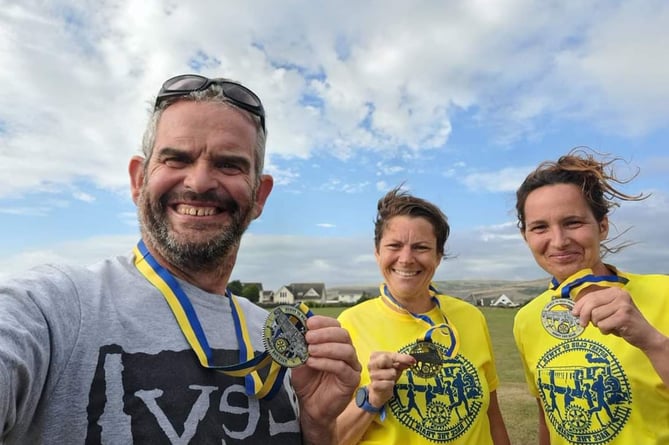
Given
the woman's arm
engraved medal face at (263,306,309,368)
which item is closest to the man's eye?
engraved medal face at (263,306,309,368)

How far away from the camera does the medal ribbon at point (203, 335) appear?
76.5 inches

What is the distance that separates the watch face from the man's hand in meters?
0.74

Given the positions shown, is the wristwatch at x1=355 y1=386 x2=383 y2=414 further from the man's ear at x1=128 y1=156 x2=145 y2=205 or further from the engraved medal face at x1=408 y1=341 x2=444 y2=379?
the man's ear at x1=128 y1=156 x2=145 y2=205

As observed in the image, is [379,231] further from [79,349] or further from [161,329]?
[79,349]

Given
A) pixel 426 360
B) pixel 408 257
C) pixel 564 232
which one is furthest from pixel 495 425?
pixel 564 232

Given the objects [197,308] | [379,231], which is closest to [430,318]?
[379,231]

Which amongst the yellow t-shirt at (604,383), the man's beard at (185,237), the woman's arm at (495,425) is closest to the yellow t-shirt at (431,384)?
the woman's arm at (495,425)

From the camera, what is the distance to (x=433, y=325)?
3477 millimetres

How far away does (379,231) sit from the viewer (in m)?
3.88

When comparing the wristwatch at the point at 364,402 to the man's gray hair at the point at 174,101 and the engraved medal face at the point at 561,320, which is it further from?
the man's gray hair at the point at 174,101

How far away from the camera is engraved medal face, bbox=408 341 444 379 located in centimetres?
320

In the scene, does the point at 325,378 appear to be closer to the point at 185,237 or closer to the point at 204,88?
the point at 185,237

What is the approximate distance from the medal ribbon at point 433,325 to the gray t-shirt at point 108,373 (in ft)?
5.15

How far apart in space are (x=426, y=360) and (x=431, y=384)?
181 millimetres
